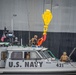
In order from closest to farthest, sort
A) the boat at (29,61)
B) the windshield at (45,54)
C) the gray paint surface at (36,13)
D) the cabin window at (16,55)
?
1. the boat at (29,61)
2. the cabin window at (16,55)
3. the windshield at (45,54)
4. the gray paint surface at (36,13)

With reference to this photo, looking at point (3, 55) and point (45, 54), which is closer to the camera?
point (3, 55)

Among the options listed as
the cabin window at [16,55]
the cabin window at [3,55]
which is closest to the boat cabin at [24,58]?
the cabin window at [16,55]

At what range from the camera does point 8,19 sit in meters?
22.6

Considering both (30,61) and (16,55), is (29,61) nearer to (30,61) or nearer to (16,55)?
(30,61)

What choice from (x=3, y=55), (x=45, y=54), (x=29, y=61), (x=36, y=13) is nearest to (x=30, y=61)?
(x=29, y=61)

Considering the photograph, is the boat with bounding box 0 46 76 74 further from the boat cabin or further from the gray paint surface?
the gray paint surface

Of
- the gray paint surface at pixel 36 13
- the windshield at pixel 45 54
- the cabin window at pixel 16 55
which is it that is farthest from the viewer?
the gray paint surface at pixel 36 13

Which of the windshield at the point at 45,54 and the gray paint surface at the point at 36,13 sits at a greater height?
the gray paint surface at the point at 36,13

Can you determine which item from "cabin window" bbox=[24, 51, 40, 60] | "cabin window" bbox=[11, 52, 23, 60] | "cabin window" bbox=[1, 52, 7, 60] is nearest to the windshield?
"cabin window" bbox=[24, 51, 40, 60]

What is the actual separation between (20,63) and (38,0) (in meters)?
9.40

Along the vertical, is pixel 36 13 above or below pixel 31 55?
above

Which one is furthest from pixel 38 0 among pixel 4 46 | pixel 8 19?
pixel 4 46

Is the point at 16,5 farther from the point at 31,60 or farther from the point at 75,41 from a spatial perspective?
the point at 31,60

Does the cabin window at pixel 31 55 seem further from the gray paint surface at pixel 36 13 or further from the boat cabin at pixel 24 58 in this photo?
the gray paint surface at pixel 36 13
